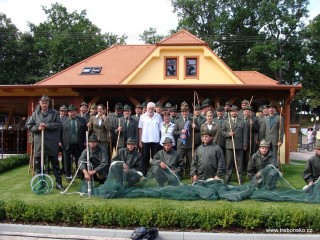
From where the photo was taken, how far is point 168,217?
6.19 metres

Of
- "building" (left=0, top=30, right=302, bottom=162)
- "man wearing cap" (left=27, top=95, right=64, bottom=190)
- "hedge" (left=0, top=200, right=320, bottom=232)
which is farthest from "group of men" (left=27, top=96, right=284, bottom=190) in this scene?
"building" (left=0, top=30, right=302, bottom=162)

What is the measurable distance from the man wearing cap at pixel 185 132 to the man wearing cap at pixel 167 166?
129 cm

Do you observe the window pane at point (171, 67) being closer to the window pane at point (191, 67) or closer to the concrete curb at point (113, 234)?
the window pane at point (191, 67)

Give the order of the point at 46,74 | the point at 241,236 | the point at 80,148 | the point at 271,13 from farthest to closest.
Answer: the point at 46,74 < the point at 271,13 < the point at 80,148 < the point at 241,236

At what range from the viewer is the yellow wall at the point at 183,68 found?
66.8ft

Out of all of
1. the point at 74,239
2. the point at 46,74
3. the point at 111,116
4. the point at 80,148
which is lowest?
the point at 74,239

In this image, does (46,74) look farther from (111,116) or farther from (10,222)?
(10,222)

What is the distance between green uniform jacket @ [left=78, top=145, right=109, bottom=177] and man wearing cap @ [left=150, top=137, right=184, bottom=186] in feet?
3.38

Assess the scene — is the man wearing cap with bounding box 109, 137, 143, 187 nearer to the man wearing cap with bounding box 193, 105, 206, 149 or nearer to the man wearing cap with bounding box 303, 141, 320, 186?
the man wearing cap with bounding box 193, 105, 206, 149

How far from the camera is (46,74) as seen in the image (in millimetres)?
44219

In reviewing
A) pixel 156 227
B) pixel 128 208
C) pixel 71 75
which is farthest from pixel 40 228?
pixel 71 75

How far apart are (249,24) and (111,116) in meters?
36.6

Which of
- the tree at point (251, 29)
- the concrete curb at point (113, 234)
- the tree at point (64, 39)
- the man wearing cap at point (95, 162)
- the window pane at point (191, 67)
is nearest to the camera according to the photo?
the concrete curb at point (113, 234)

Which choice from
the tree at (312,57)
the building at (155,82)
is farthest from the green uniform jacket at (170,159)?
the tree at (312,57)
